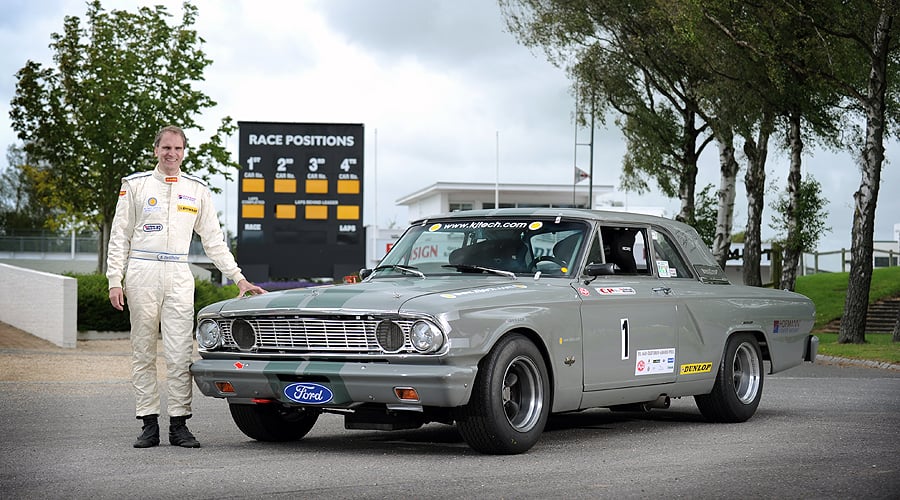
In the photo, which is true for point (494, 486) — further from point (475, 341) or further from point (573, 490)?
point (475, 341)

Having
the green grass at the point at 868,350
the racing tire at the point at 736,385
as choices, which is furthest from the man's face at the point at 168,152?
the green grass at the point at 868,350

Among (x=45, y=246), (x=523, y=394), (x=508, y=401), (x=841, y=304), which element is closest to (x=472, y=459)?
(x=508, y=401)

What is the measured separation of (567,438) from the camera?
9.29 metres

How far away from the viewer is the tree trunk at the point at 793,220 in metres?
31.7

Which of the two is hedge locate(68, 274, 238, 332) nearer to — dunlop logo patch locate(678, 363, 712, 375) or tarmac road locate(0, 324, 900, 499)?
tarmac road locate(0, 324, 900, 499)

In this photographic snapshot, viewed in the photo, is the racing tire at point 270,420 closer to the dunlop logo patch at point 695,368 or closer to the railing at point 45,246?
the dunlop logo patch at point 695,368

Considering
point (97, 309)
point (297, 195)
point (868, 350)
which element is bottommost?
point (868, 350)

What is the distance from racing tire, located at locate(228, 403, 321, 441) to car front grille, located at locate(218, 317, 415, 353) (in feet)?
1.98

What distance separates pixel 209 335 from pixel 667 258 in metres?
3.78

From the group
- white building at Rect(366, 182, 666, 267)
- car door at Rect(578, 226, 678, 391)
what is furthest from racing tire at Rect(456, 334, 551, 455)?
white building at Rect(366, 182, 666, 267)

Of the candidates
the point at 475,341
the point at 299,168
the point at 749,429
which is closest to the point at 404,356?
the point at 475,341

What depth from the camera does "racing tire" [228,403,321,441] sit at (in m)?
8.86

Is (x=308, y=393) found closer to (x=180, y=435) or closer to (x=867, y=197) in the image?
(x=180, y=435)

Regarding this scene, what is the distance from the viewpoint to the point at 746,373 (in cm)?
1088
